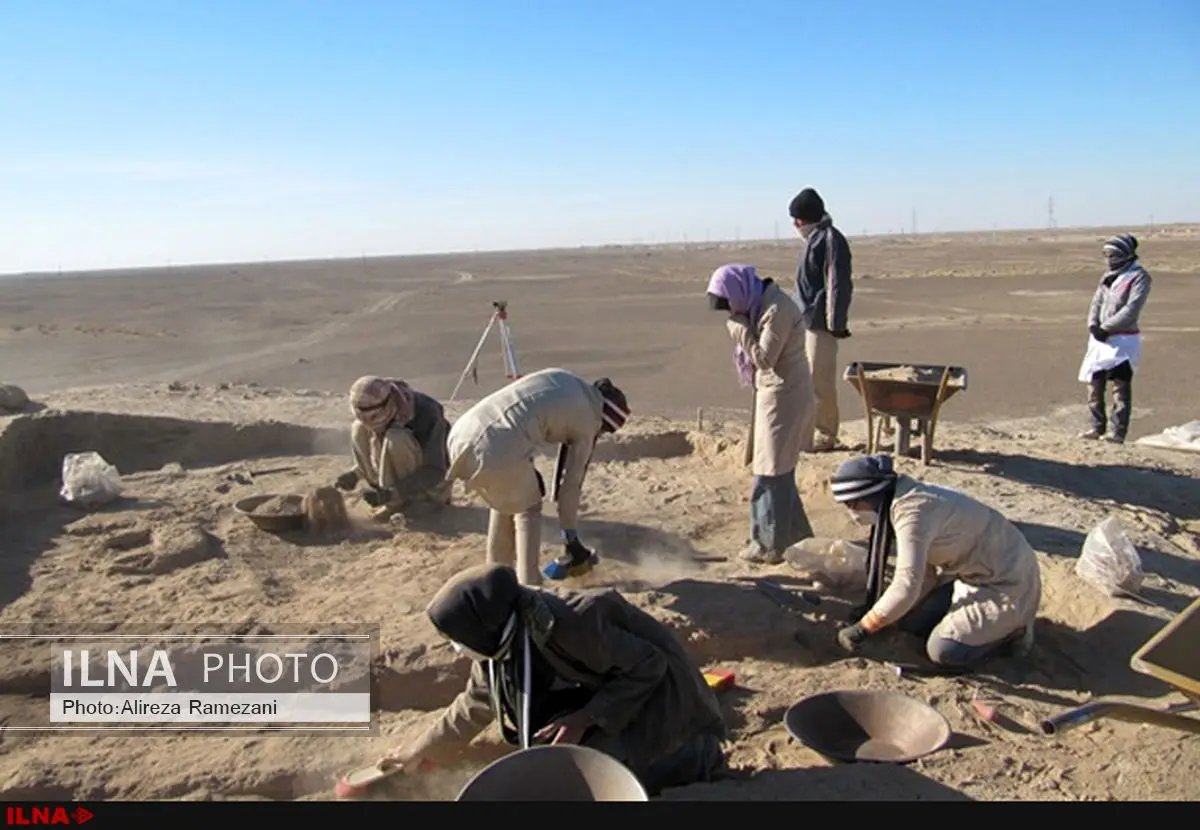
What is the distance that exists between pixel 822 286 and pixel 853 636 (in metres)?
3.37

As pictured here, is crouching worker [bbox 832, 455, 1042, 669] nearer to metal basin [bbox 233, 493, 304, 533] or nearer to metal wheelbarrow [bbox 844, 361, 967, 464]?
metal wheelbarrow [bbox 844, 361, 967, 464]

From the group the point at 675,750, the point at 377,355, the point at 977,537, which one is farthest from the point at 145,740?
the point at 377,355

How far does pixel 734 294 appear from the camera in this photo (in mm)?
4898

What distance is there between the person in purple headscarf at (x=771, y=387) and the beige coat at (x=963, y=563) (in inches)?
43.5

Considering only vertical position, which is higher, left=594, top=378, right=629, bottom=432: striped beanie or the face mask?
left=594, top=378, right=629, bottom=432: striped beanie

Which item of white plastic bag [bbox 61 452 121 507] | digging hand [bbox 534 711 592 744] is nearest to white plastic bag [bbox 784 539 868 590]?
digging hand [bbox 534 711 592 744]

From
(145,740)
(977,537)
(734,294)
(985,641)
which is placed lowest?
(145,740)

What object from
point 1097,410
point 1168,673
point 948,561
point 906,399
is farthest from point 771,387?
point 1097,410

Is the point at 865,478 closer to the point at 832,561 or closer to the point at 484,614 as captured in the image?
the point at 832,561

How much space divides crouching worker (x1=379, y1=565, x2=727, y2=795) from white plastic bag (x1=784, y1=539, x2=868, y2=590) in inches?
79.7

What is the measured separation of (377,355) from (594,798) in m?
16.1

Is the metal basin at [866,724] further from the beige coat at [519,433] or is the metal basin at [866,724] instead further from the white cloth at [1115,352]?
the white cloth at [1115,352]

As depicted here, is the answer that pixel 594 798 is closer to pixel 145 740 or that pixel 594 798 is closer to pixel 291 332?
pixel 145 740

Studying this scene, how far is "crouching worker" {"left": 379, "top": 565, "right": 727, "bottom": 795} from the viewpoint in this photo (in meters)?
2.66
